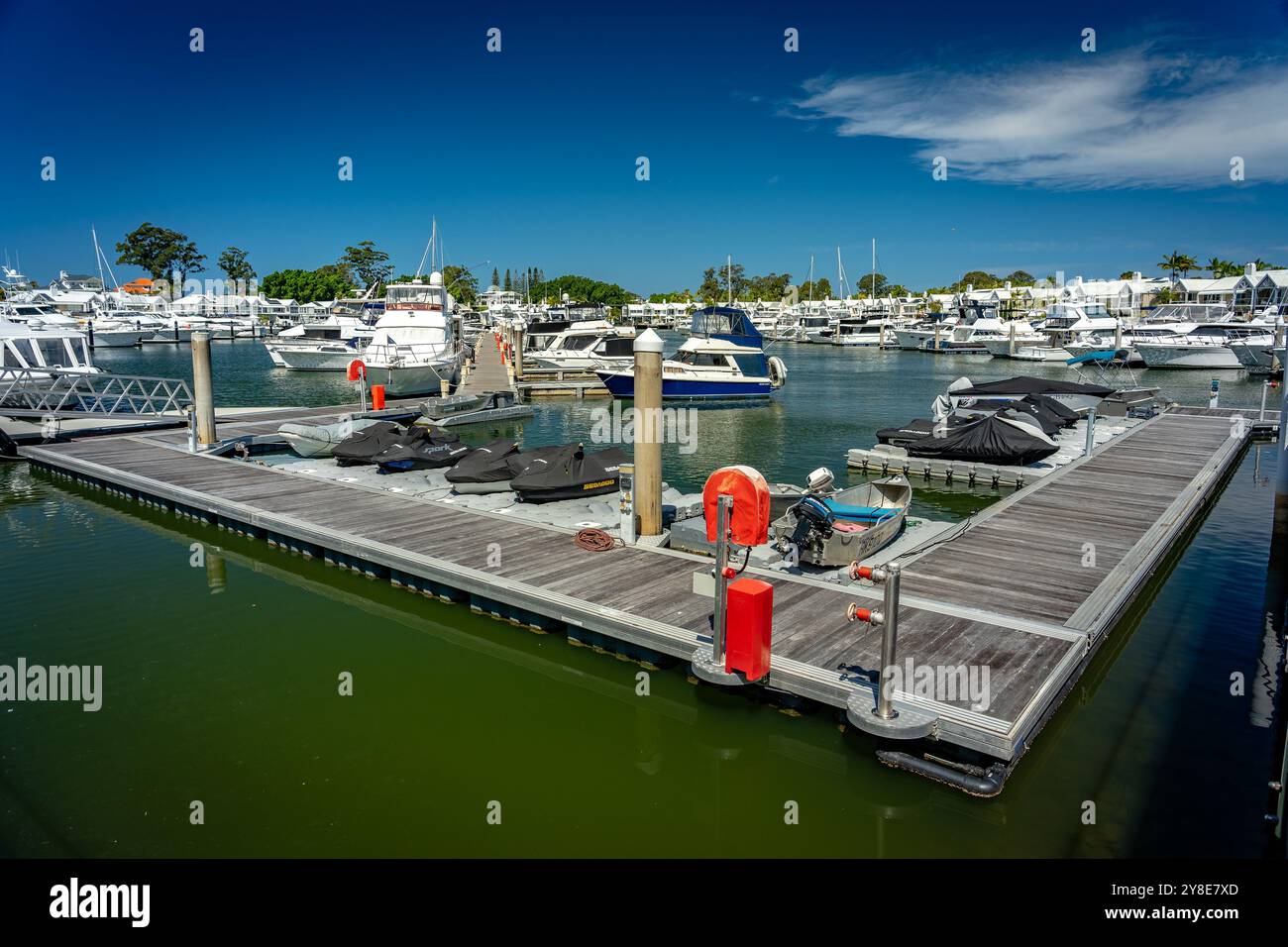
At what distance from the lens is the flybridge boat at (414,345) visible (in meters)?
37.7

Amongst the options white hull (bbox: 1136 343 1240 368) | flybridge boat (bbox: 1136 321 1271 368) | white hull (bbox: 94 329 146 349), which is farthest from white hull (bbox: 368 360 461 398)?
white hull (bbox: 94 329 146 349)

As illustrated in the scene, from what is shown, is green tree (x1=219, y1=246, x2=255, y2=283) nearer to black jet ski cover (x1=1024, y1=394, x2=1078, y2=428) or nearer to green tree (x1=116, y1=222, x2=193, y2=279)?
green tree (x1=116, y1=222, x2=193, y2=279)

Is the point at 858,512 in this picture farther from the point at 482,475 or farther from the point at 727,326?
the point at 727,326

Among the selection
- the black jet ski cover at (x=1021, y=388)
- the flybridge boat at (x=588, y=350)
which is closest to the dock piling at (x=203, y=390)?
the black jet ski cover at (x=1021, y=388)

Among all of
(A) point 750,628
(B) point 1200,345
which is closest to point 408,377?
(A) point 750,628

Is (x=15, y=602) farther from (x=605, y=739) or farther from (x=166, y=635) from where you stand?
(x=605, y=739)

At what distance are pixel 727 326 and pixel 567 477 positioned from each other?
1186 inches

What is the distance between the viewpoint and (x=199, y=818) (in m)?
7.19

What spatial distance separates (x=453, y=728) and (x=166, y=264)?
17743cm

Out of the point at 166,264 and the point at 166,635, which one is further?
the point at 166,264

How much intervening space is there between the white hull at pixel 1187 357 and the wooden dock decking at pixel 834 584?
5169cm
